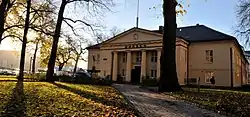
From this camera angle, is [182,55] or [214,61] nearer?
[214,61]

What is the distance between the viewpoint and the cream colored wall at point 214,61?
116 feet

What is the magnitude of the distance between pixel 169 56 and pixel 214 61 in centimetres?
1977

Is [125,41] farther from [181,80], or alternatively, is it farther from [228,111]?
[228,111]

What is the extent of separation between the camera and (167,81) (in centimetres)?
1881

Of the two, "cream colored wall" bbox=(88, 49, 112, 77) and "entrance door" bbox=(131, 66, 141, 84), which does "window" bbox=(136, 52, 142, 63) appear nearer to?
"entrance door" bbox=(131, 66, 141, 84)

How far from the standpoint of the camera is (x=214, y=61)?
1431 inches

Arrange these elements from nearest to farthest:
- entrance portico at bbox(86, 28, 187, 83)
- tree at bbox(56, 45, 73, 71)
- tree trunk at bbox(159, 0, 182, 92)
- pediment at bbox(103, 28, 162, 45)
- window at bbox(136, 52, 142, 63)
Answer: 1. tree trunk at bbox(159, 0, 182, 92)
2. entrance portico at bbox(86, 28, 187, 83)
3. pediment at bbox(103, 28, 162, 45)
4. window at bbox(136, 52, 142, 63)
5. tree at bbox(56, 45, 73, 71)

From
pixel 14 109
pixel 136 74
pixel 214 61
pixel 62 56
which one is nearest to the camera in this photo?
pixel 14 109

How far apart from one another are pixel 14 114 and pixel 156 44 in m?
32.3

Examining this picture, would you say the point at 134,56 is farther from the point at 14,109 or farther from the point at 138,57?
the point at 14,109

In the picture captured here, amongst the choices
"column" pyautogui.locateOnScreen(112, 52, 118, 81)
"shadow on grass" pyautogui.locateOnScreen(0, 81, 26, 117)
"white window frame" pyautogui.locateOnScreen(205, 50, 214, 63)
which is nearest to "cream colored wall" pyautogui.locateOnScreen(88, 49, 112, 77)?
"column" pyautogui.locateOnScreen(112, 52, 118, 81)

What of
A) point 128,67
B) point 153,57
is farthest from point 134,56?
point 153,57

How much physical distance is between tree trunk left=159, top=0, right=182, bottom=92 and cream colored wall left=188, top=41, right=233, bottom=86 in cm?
1888

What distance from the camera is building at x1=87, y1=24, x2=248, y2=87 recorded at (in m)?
35.7
